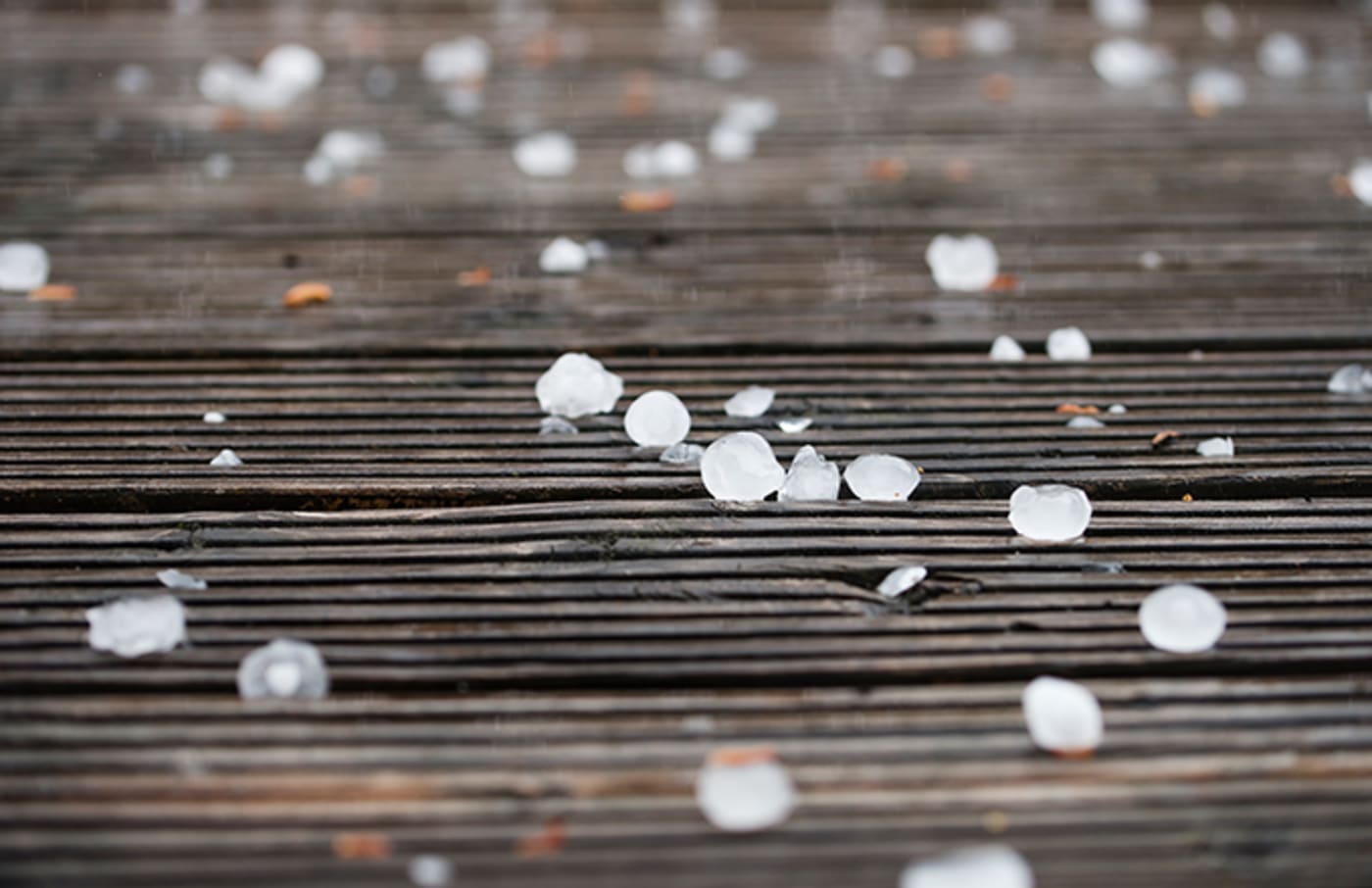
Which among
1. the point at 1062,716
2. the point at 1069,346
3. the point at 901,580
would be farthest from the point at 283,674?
the point at 1069,346

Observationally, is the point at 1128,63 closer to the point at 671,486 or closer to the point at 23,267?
the point at 671,486

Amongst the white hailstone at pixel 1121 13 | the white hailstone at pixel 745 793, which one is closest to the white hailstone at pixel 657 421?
the white hailstone at pixel 745 793

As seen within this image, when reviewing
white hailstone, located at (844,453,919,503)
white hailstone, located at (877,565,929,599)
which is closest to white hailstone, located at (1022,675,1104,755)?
white hailstone, located at (877,565,929,599)

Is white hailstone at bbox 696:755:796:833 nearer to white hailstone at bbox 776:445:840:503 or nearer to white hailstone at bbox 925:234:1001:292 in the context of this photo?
white hailstone at bbox 776:445:840:503

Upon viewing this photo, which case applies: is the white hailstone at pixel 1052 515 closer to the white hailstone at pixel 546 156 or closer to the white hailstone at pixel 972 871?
the white hailstone at pixel 972 871

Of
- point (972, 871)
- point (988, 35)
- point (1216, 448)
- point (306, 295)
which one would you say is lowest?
point (972, 871)

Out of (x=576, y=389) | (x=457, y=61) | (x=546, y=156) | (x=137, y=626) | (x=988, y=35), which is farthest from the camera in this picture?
(x=988, y=35)
